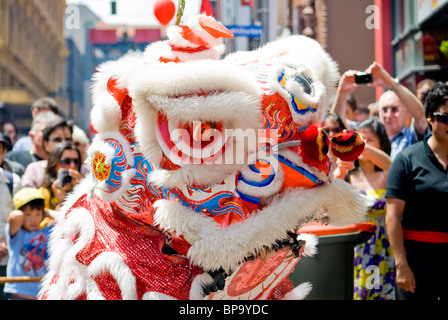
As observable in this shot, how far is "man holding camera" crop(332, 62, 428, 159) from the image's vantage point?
3414 mm

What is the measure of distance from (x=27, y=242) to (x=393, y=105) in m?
2.92

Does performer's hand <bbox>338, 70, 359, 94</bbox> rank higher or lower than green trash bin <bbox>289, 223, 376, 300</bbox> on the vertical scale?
higher

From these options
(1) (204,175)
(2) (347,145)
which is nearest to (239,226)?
(1) (204,175)

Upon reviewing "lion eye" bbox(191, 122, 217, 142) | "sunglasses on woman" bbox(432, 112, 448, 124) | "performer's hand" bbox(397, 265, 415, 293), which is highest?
"sunglasses on woman" bbox(432, 112, 448, 124)

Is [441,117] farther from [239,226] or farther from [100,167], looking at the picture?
[100,167]

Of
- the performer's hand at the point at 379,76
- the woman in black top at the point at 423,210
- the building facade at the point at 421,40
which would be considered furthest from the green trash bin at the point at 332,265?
the building facade at the point at 421,40

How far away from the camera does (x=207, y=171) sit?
1.72m

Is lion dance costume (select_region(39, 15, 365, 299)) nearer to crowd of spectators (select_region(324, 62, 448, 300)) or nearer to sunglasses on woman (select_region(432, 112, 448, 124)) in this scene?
crowd of spectators (select_region(324, 62, 448, 300))

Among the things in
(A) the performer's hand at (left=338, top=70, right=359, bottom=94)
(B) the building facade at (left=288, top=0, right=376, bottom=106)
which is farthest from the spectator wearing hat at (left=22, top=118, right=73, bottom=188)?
(B) the building facade at (left=288, top=0, right=376, bottom=106)

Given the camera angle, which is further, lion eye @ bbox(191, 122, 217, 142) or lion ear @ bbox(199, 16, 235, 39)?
lion ear @ bbox(199, 16, 235, 39)

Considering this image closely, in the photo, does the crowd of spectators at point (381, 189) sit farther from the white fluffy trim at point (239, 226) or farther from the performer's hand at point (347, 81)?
the white fluffy trim at point (239, 226)

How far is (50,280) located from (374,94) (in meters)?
7.75

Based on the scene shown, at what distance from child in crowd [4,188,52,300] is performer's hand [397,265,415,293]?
2.26 meters
